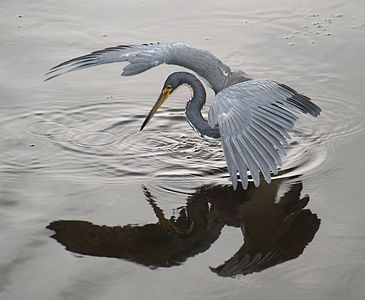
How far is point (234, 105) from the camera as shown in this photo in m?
4.58

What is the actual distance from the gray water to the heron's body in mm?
302

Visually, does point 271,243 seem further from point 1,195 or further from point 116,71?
point 116,71

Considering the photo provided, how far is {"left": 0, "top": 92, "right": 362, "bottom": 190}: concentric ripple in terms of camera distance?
16.1ft

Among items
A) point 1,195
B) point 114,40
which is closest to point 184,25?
point 114,40

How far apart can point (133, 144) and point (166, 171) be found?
0.48 metres

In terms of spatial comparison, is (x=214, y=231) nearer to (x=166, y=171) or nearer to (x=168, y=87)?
(x=166, y=171)

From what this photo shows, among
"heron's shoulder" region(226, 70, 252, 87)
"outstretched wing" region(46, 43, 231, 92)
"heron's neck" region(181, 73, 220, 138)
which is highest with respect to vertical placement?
"outstretched wing" region(46, 43, 231, 92)

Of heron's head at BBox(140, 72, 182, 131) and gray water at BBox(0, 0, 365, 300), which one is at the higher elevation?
heron's head at BBox(140, 72, 182, 131)

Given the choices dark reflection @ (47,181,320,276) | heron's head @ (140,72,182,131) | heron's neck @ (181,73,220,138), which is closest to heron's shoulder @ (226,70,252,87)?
heron's neck @ (181,73,220,138)

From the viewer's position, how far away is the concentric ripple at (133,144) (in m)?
4.92

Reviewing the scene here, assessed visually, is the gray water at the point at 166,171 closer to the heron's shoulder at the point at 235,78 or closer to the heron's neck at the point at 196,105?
the heron's neck at the point at 196,105

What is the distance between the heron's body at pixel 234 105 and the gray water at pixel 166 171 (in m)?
0.30

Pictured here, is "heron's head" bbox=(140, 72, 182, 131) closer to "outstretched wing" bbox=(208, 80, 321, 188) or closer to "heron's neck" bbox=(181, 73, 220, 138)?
"heron's neck" bbox=(181, 73, 220, 138)

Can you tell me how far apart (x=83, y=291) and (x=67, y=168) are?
4.51 ft
